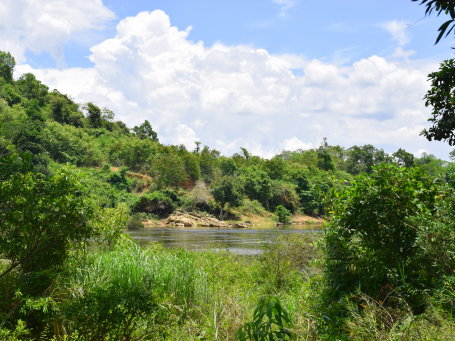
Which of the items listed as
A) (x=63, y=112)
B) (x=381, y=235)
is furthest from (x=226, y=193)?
(x=381, y=235)

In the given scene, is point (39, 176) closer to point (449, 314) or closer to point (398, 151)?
point (449, 314)

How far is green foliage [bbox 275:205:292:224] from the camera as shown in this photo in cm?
5972

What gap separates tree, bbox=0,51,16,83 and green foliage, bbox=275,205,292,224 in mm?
55728

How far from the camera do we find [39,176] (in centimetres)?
622

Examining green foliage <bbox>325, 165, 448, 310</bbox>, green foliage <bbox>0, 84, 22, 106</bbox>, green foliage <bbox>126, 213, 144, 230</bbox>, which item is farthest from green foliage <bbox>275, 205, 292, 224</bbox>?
green foliage <bbox>325, 165, 448, 310</bbox>

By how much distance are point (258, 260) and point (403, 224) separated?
7961mm

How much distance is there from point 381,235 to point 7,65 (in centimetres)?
9127

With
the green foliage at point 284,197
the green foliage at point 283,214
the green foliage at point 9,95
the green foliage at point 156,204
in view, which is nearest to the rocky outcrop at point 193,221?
the green foliage at point 156,204

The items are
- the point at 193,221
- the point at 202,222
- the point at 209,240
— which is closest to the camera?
the point at 209,240

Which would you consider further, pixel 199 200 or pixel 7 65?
pixel 7 65

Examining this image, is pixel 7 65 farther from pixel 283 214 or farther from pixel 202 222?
pixel 283 214

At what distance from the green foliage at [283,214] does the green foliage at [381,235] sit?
5418 centimetres

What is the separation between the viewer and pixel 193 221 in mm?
50969

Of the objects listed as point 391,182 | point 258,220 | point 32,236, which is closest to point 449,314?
point 391,182
